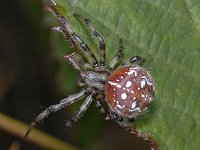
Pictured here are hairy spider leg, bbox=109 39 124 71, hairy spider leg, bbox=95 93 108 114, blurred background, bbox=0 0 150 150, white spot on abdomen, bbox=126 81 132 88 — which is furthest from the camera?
blurred background, bbox=0 0 150 150

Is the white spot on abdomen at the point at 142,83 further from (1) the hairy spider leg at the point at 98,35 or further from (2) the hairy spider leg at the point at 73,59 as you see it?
(2) the hairy spider leg at the point at 73,59

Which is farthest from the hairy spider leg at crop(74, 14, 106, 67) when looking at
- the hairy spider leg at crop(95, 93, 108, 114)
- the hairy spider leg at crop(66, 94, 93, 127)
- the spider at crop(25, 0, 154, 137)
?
the hairy spider leg at crop(66, 94, 93, 127)

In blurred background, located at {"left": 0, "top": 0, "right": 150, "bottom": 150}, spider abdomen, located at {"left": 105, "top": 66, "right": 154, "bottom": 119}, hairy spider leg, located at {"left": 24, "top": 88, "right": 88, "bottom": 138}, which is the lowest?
blurred background, located at {"left": 0, "top": 0, "right": 150, "bottom": 150}

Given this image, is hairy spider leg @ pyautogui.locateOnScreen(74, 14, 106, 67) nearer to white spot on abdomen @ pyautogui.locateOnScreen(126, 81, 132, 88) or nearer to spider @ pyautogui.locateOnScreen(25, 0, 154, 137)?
spider @ pyautogui.locateOnScreen(25, 0, 154, 137)

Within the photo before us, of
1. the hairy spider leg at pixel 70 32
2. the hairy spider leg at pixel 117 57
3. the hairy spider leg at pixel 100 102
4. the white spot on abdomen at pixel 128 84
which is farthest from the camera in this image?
the hairy spider leg at pixel 100 102

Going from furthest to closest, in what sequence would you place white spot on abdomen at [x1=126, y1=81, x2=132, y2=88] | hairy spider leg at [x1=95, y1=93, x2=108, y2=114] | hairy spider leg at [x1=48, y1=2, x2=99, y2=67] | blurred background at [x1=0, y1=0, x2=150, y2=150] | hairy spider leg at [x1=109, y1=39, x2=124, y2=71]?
blurred background at [x1=0, y1=0, x2=150, y2=150], hairy spider leg at [x1=95, y1=93, x2=108, y2=114], white spot on abdomen at [x1=126, y1=81, x2=132, y2=88], hairy spider leg at [x1=109, y1=39, x2=124, y2=71], hairy spider leg at [x1=48, y1=2, x2=99, y2=67]

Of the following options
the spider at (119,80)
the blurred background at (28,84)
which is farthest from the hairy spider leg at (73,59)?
the blurred background at (28,84)

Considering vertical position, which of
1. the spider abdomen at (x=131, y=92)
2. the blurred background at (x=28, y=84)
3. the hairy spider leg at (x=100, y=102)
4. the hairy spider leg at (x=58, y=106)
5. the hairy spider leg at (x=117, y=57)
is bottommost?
the blurred background at (x=28, y=84)

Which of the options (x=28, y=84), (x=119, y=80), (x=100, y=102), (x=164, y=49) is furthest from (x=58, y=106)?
(x=28, y=84)
